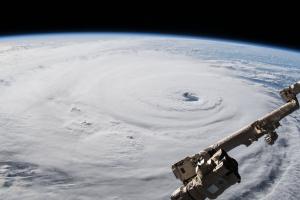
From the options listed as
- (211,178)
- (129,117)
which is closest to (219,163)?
(211,178)

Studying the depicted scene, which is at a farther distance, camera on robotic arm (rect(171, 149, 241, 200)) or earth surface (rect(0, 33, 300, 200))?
earth surface (rect(0, 33, 300, 200))

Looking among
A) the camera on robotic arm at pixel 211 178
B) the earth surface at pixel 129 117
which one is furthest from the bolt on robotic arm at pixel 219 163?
the earth surface at pixel 129 117

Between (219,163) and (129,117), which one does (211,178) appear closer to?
(219,163)

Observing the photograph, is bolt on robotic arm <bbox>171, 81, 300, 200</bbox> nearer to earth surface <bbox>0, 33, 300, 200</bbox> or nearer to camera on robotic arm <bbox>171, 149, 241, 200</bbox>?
camera on robotic arm <bbox>171, 149, 241, 200</bbox>

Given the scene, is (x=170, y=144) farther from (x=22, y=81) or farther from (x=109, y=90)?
(x=22, y=81)

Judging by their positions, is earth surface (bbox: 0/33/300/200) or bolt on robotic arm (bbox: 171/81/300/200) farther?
earth surface (bbox: 0/33/300/200)

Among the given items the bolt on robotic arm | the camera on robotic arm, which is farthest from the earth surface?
the camera on robotic arm
